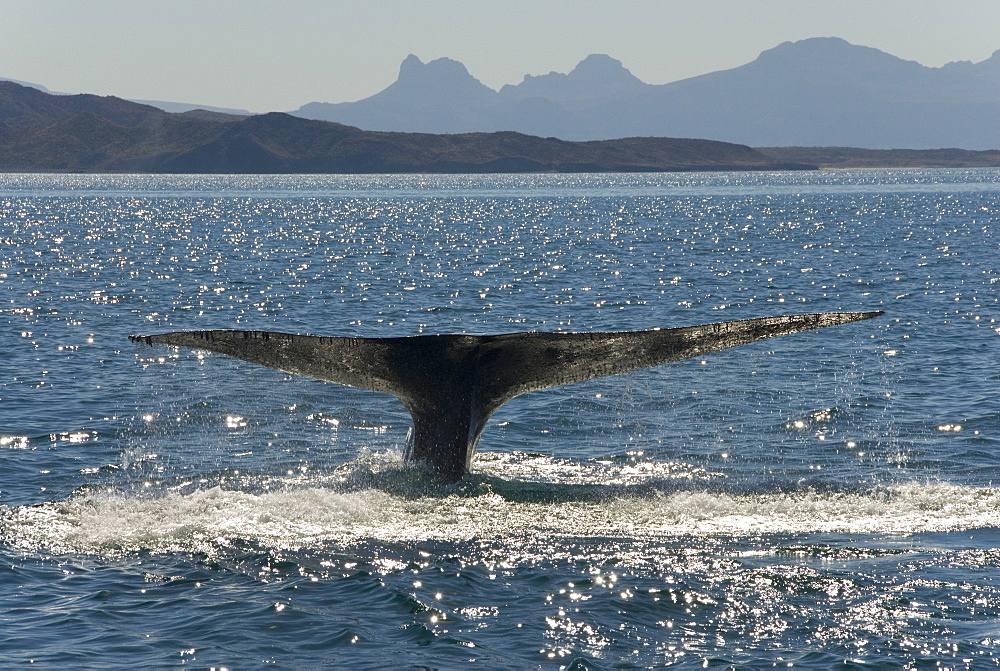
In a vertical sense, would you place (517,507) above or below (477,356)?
below

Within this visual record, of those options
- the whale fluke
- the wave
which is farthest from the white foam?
the whale fluke

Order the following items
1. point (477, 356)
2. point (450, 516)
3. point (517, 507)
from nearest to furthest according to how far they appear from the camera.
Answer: point (477, 356)
point (450, 516)
point (517, 507)

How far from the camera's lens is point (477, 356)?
31.4 ft

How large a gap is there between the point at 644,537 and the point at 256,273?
104ft

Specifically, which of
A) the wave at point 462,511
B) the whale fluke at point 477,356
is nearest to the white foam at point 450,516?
the wave at point 462,511

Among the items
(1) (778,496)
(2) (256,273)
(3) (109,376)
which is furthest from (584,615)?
(2) (256,273)

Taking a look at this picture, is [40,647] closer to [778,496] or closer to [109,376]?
[778,496]

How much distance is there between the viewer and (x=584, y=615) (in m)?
7.95

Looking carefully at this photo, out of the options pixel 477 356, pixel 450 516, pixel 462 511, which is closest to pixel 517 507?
pixel 462 511

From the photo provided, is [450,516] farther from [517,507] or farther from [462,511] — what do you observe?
[517,507]

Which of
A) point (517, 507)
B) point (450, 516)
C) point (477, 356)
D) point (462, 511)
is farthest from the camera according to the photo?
point (517, 507)

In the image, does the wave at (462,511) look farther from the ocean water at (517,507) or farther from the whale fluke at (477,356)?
the whale fluke at (477,356)

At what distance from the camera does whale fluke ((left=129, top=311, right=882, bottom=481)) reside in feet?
28.9

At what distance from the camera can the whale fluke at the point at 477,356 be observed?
8.80 m
